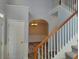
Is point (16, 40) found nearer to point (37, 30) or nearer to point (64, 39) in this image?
point (64, 39)

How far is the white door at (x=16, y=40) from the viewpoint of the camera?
8.25 meters

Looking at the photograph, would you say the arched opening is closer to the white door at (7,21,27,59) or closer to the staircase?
the white door at (7,21,27,59)

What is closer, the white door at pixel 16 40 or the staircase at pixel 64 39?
the staircase at pixel 64 39

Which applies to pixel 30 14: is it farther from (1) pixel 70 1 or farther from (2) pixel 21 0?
(1) pixel 70 1

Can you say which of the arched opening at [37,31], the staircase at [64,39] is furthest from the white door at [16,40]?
the arched opening at [37,31]

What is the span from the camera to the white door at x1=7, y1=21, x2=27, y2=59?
8250mm

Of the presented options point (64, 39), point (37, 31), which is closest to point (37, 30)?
point (37, 31)

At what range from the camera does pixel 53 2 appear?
9773mm

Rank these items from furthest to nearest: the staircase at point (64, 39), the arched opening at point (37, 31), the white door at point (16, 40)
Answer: the arched opening at point (37, 31) → the white door at point (16, 40) → the staircase at point (64, 39)

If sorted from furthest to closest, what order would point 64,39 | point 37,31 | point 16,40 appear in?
point 37,31, point 16,40, point 64,39

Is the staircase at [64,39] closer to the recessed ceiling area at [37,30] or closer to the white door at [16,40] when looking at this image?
the white door at [16,40]

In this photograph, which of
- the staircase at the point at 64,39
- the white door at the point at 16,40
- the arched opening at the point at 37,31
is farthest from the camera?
the arched opening at the point at 37,31

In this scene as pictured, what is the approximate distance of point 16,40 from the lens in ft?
27.5

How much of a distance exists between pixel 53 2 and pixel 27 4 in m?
1.61
